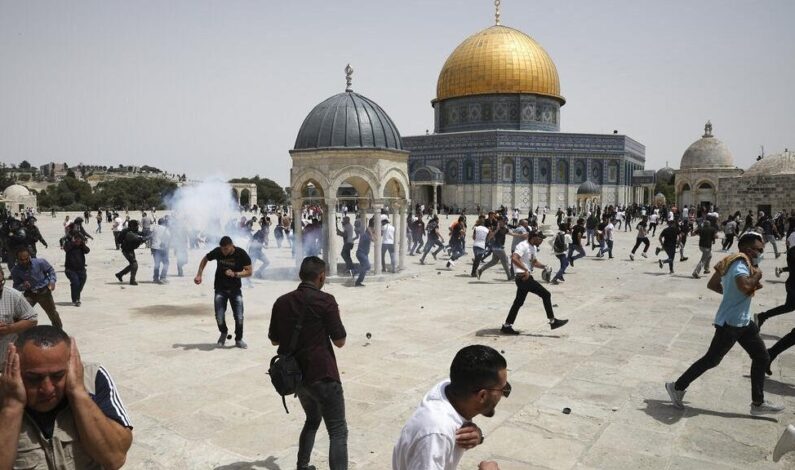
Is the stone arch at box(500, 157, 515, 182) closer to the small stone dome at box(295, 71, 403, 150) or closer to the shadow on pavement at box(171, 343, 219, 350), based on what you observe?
the small stone dome at box(295, 71, 403, 150)

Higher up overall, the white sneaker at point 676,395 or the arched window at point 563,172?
the arched window at point 563,172

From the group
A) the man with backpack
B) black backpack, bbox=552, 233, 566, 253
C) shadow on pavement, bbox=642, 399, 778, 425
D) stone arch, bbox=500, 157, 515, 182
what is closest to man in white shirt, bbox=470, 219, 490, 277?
black backpack, bbox=552, 233, 566, 253

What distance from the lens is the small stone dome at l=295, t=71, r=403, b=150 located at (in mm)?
14445

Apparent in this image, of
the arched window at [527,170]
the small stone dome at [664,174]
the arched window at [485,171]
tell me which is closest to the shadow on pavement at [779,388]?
the arched window at [485,171]

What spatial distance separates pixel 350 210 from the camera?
61406 mm

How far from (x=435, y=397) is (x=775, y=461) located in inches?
130

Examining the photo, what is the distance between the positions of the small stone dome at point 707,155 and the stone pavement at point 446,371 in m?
40.0

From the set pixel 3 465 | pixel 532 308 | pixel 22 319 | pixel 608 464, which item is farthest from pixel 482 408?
pixel 532 308

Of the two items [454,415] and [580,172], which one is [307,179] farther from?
[580,172]

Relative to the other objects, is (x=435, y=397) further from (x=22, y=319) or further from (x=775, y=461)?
(x=22, y=319)

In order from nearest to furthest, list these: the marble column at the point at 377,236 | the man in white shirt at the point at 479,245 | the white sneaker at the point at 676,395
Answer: the white sneaker at the point at 676,395 → the marble column at the point at 377,236 → the man in white shirt at the point at 479,245

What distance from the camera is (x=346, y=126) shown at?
1447 centimetres

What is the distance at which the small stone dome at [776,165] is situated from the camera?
3303 centimetres

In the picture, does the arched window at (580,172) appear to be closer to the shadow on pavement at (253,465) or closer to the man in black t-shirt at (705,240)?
the man in black t-shirt at (705,240)
